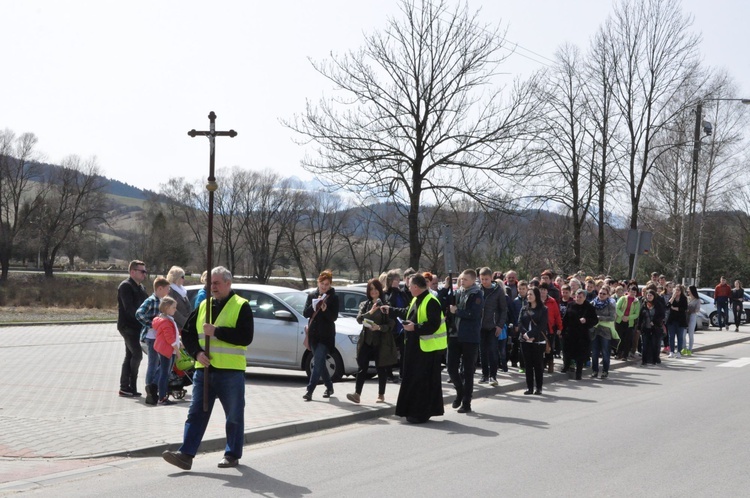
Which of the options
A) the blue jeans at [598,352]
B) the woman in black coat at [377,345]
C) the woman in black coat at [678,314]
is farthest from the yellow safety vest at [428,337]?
the woman in black coat at [678,314]

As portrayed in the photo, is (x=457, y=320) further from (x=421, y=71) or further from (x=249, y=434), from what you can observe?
(x=421, y=71)

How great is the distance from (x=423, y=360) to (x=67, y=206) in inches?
3076

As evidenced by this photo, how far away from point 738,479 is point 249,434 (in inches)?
190

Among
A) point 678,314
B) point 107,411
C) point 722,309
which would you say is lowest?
point 107,411

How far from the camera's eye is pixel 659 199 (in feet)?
179

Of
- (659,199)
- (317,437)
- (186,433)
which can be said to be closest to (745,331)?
(659,199)

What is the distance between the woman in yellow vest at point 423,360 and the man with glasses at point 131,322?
12.6 feet

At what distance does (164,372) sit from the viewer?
37.0 ft

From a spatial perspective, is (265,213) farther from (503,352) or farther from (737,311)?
(503,352)

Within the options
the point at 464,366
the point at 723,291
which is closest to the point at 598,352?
the point at 464,366

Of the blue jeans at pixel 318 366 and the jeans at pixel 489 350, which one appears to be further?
the jeans at pixel 489 350

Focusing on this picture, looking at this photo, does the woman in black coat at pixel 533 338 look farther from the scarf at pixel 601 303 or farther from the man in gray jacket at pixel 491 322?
the scarf at pixel 601 303

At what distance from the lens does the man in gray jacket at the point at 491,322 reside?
14.0 meters

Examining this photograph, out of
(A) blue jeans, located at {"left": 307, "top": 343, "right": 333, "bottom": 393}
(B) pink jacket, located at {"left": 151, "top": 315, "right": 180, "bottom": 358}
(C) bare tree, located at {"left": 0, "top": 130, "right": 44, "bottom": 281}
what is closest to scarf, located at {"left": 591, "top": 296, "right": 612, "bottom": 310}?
(A) blue jeans, located at {"left": 307, "top": 343, "right": 333, "bottom": 393}
